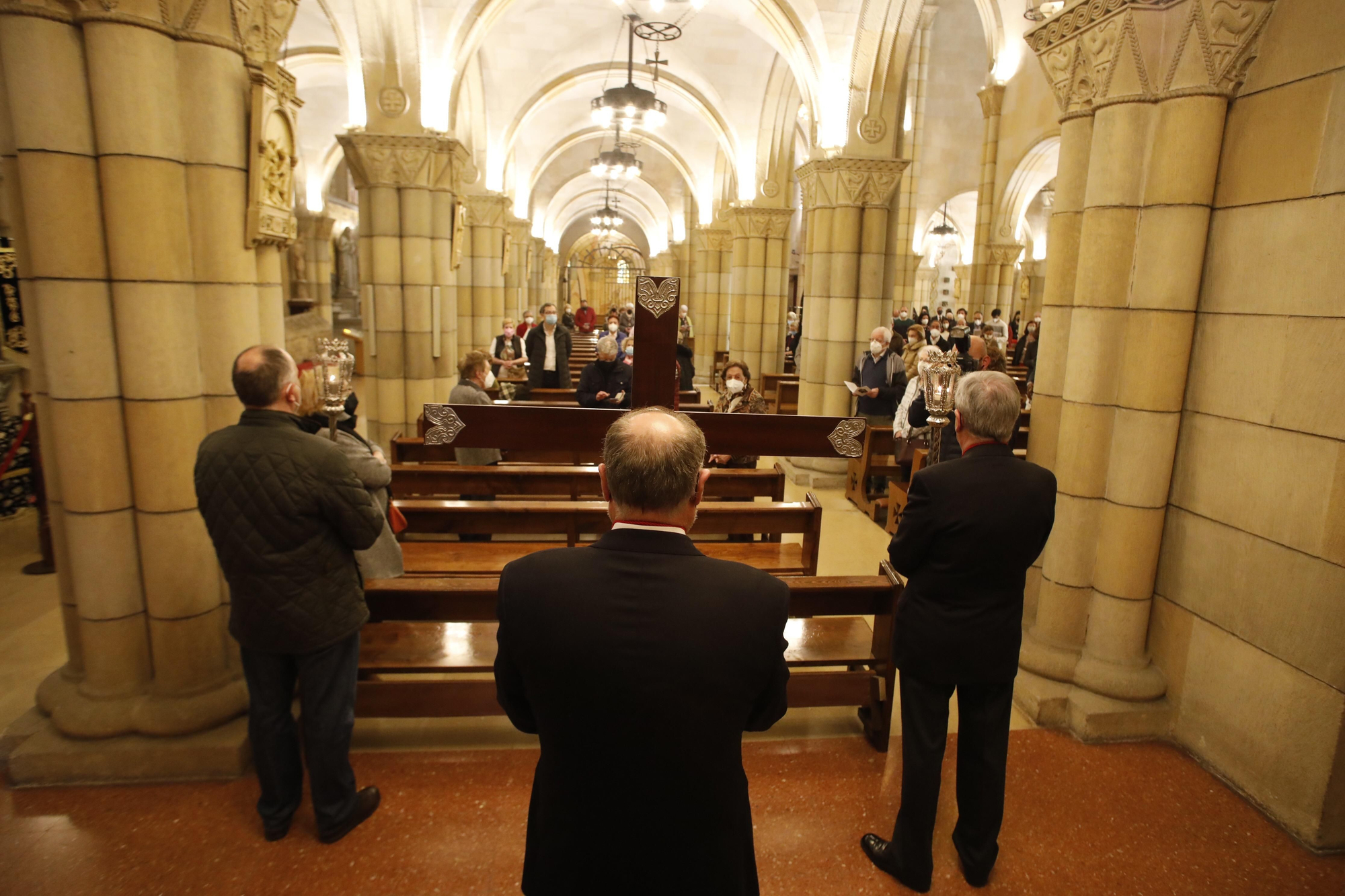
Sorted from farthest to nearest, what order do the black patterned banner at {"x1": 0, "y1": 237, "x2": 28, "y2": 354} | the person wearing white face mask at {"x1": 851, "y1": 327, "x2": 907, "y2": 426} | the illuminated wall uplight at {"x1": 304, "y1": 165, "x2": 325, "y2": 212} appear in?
the illuminated wall uplight at {"x1": 304, "y1": 165, "x2": 325, "y2": 212} < the person wearing white face mask at {"x1": 851, "y1": 327, "x2": 907, "y2": 426} < the black patterned banner at {"x1": 0, "y1": 237, "x2": 28, "y2": 354}

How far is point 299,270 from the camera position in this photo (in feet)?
64.0

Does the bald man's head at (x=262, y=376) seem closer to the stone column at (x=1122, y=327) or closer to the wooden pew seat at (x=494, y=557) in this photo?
the wooden pew seat at (x=494, y=557)

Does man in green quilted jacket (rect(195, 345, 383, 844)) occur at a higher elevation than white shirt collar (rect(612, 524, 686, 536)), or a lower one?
Answer: lower

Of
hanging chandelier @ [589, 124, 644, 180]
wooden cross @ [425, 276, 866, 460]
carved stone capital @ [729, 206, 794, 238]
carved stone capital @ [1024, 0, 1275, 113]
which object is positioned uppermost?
hanging chandelier @ [589, 124, 644, 180]

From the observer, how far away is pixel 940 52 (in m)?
18.2

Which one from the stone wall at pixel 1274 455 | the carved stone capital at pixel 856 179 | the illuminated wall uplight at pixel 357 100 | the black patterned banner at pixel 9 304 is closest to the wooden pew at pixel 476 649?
the stone wall at pixel 1274 455

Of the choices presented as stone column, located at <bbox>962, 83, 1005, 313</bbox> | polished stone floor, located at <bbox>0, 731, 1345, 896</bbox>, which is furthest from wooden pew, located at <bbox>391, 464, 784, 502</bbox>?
stone column, located at <bbox>962, 83, 1005, 313</bbox>

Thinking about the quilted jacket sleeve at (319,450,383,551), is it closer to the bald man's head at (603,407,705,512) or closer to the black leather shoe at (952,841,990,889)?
the bald man's head at (603,407,705,512)

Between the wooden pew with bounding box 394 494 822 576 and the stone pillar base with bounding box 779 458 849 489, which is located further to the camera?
the stone pillar base with bounding box 779 458 849 489

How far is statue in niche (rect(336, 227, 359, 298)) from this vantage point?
23.2 meters

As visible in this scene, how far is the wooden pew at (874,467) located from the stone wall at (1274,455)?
3594 mm

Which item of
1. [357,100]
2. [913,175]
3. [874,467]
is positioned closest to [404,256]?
[357,100]

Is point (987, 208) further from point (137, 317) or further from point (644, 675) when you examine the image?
→ point (644, 675)

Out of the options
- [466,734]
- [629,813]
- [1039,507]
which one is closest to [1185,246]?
[1039,507]
